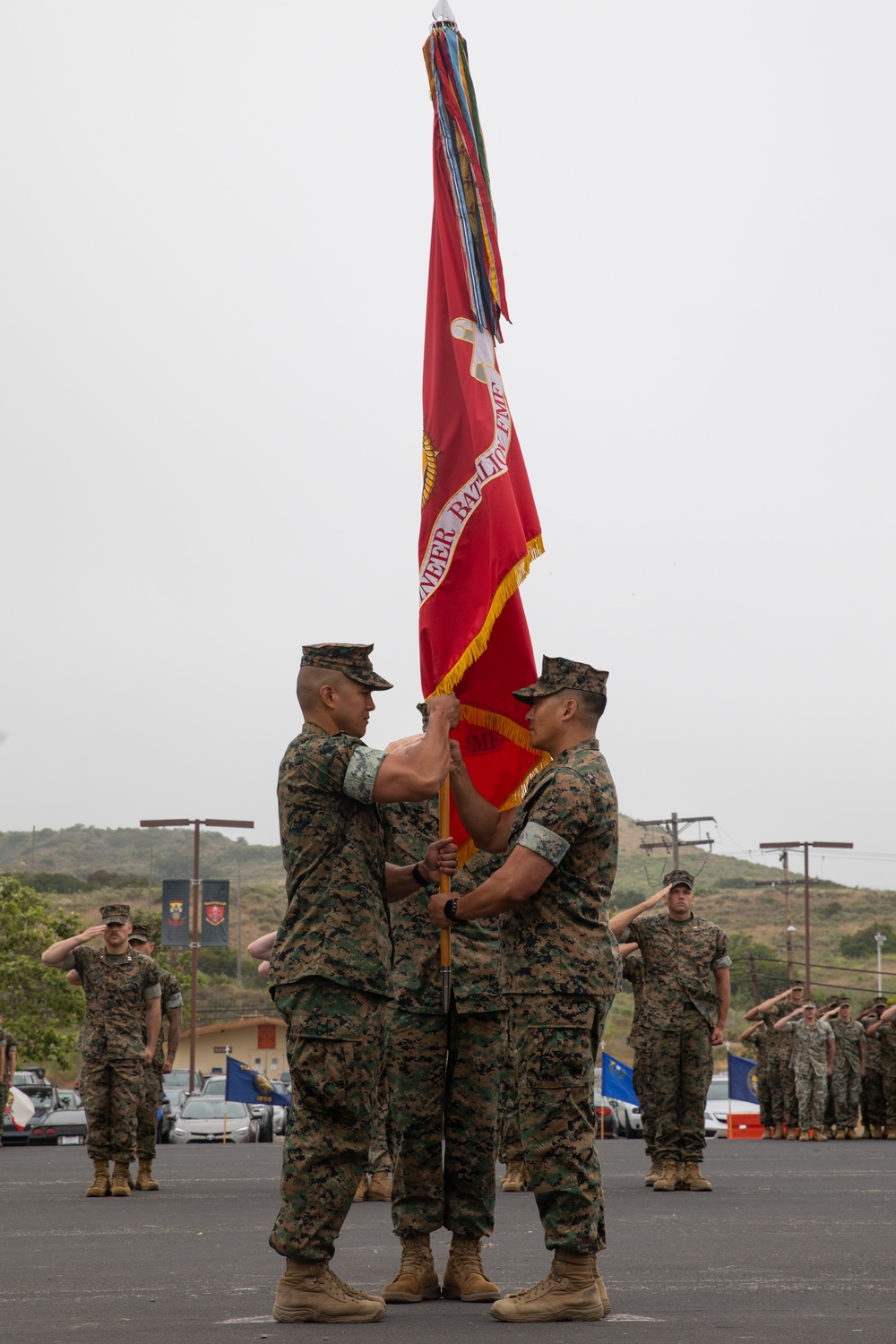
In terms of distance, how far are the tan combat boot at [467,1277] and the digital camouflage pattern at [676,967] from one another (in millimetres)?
5763

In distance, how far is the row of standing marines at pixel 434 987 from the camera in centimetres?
557

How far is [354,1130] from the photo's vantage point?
5.65 metres

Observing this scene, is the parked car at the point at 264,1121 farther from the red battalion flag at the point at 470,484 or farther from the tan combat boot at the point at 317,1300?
the tan combat boot at the point at 317,1300

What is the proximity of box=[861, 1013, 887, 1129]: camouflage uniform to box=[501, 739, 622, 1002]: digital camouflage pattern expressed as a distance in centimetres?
1836

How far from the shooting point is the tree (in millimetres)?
37875

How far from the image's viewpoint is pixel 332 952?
5711mm

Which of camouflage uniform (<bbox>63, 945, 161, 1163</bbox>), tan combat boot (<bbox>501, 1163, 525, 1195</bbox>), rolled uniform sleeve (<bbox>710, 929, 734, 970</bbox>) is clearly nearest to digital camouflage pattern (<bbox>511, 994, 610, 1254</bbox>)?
rolled uniform sleeve (<bbox>710, 929, 734, 970</bbox>)

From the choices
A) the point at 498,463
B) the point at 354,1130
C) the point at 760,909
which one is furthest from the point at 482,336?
the point at 760,909

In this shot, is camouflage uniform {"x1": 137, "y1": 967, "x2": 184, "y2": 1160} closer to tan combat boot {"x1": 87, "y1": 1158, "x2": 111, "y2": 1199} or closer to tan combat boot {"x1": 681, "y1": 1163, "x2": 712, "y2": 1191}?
tan combat boot {"x1": 87, "y1": 1158, "x2": 111, "y2": 1199}

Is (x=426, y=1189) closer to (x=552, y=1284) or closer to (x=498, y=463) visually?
(x=552, y=1284)

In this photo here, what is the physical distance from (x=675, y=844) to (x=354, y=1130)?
5068 cm

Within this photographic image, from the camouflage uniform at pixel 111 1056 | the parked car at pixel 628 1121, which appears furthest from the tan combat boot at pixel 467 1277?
the parked car at pixel 628 1121

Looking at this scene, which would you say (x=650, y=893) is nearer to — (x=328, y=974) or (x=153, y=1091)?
(x=153, y=1091)

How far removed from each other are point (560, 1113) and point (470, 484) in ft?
10.1
